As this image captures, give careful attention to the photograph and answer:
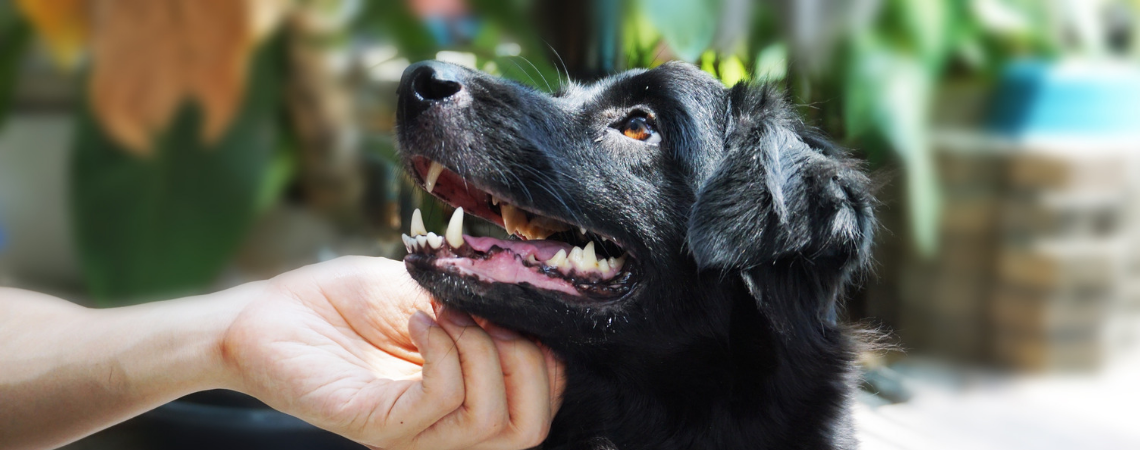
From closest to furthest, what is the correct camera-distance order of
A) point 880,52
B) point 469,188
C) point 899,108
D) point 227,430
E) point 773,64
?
point 469,188, point 773,64, point 227,430, point 880,52, point 899,108

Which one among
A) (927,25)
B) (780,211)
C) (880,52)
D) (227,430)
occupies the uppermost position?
(927,25)

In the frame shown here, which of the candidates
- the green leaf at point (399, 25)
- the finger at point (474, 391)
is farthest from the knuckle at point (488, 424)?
the green leaf at point (399, 25)

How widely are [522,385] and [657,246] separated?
10.8 inches

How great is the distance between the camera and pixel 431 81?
1.06 metres

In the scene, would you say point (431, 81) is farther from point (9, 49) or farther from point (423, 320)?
point (9, 49)

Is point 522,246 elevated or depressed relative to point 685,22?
depressed

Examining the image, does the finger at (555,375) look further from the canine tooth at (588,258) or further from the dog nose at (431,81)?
the dog nose at (431,81)

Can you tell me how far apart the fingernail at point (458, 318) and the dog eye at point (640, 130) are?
0.37 m

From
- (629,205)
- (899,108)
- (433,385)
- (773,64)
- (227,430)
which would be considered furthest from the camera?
(899,108)

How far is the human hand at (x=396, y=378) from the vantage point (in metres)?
1.02

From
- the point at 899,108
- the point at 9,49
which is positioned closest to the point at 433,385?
the point at 9,49

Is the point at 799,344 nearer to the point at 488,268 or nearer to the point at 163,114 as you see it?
the point at 488,268

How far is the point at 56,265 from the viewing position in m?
1.98

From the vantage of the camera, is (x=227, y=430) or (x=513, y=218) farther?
(x=227, y=430)
